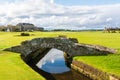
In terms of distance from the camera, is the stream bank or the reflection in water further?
the reflection in water

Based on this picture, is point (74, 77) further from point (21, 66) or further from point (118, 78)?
point (118, 78)

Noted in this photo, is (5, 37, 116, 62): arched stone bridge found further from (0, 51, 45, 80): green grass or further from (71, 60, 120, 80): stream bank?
(0, 51, 45, 80): green grass

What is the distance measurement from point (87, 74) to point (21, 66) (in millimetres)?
10685

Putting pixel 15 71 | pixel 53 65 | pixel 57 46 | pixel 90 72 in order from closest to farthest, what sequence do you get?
pixel 15 71 < pixel 90 72 < pixel 57 46 < pixel 53 65

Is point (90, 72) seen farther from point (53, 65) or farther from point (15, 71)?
point (53, 65)

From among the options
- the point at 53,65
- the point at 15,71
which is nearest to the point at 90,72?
the point at 15,71

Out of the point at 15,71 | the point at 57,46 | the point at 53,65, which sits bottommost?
the point at 53,65

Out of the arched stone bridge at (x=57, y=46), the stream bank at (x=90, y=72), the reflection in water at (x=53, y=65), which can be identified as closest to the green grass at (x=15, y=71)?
the stream bank at (x=90, y=72)

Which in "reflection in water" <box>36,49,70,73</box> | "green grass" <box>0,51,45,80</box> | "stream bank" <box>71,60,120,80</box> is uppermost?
"green grass" <box>0,51,45,80</box>

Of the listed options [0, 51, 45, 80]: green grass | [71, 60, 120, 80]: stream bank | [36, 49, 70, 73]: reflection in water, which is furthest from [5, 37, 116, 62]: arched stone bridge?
[0, 51, 45, 80]: green grass

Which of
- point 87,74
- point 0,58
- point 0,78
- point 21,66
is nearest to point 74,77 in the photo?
point 87,74

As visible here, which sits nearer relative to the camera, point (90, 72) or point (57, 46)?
point (90, 72)

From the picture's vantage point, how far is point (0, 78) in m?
36.7

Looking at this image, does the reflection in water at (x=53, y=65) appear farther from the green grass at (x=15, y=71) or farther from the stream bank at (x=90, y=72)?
the green grass at (x=15, y=71)
